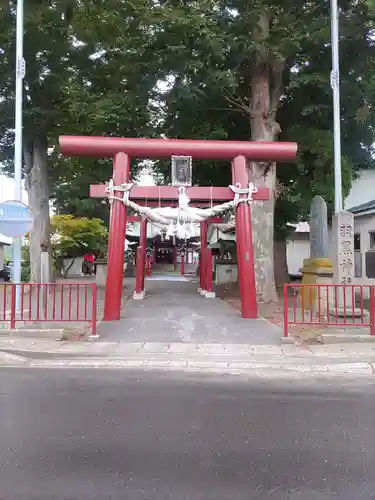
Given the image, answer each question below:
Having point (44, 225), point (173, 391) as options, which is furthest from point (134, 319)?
point (44, 225)

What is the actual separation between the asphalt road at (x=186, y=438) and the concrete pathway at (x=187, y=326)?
281 cm

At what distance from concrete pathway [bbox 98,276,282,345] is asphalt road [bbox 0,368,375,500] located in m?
2.81

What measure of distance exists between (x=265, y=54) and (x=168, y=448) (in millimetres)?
14158

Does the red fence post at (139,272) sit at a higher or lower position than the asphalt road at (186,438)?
higher

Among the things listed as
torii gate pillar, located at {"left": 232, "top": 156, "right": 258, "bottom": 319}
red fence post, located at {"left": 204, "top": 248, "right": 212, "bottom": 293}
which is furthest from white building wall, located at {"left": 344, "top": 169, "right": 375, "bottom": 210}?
torii gate pillar, located at {"left": 232, "top": 156, "right": 258, "bottom": 319}

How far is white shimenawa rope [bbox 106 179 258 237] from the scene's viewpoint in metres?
11.6

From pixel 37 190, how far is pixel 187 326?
11.3m

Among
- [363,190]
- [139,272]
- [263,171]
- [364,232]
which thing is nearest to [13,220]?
[139,272]

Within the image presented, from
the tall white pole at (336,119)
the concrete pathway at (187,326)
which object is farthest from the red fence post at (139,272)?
the tall white pole at (336,119)

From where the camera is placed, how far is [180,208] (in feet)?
38.2

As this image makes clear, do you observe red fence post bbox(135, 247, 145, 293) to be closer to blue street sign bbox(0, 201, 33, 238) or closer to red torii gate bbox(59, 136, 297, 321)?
red torii gate bbox(59, 136, 297, 321)

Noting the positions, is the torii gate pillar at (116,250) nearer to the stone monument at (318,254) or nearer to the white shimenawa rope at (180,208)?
the white shimenawa rope at (180,208)

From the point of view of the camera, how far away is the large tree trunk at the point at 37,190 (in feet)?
62.6

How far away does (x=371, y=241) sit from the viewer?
1805 centimetres
